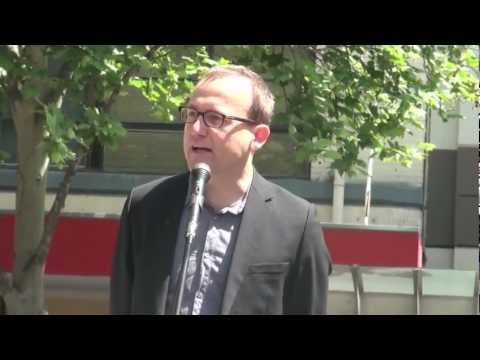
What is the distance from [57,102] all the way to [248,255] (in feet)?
12.1

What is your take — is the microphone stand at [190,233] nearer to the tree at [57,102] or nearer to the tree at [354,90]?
the tree at [57,102]

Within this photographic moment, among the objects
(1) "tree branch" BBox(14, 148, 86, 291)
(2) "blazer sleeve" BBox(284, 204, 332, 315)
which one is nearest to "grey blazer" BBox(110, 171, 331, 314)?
(2) "blazer sleeve" BBox(284, 204, 332, 315)

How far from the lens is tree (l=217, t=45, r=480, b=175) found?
6.18 meters

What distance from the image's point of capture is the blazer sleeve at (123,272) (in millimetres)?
2799

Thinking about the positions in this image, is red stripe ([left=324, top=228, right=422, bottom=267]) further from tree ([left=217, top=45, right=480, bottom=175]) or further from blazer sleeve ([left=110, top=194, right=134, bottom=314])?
blazer sleeve ([left=110, top=194, right=134, bottom=314])

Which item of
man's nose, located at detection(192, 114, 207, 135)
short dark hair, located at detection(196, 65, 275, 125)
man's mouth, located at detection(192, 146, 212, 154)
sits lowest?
man's mouth, located at detection(192, 146, 212, 154)

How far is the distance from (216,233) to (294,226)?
247 millimetres

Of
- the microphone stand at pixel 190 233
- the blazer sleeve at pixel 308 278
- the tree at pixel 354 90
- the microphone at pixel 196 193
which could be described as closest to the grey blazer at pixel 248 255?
the blazer sleeve at pixel 308 278

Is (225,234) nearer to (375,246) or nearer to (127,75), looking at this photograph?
(127,75)

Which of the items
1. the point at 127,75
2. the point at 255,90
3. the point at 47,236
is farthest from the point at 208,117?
the point at 47,236

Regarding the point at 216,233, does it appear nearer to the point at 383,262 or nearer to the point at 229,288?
the point at 229,288

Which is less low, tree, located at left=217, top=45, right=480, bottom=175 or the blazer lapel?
tree, located at left=217, top=45, right=480, bottom=175

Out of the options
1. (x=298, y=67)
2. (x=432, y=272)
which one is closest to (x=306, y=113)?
(x=298, y=67)

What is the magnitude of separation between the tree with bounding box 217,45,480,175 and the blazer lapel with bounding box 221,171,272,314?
303 centimetres
